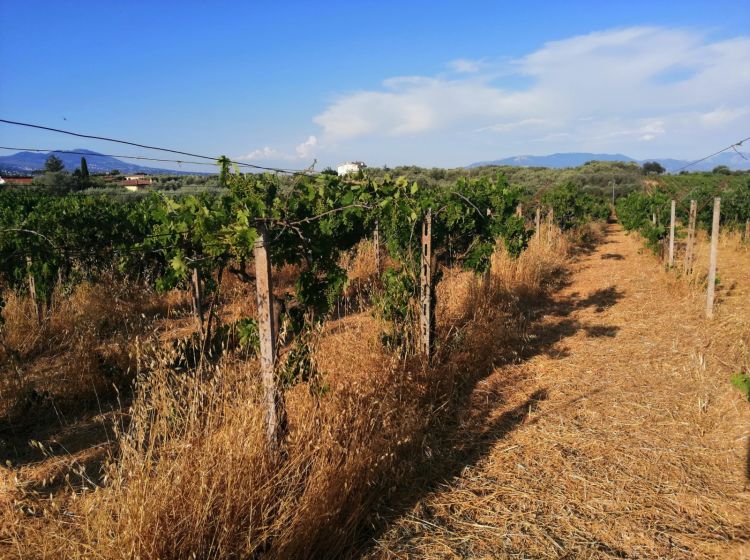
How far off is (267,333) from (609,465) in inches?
102

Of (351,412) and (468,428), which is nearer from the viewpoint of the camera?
(351,412)

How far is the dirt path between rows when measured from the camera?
8.94ft

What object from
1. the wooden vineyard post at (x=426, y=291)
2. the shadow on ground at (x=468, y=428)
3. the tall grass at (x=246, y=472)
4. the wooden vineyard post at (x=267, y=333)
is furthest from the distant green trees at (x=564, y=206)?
the wooden vineyard post at (x=267, y=333)

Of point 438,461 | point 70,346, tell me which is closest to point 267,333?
point 438,461

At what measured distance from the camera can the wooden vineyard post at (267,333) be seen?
2602mm

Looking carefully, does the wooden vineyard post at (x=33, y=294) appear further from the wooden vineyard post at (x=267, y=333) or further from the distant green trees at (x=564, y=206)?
the distant green trees at (x=564, y=206)

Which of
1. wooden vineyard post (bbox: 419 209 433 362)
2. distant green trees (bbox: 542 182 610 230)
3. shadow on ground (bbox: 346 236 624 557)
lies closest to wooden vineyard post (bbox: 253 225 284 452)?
shadow on ground (bbox: 346 236 624 557)

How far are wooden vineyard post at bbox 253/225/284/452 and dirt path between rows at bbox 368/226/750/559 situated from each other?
2.85 feet

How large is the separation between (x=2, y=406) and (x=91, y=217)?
5.31 m

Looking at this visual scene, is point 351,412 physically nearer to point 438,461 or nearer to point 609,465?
point 438,461

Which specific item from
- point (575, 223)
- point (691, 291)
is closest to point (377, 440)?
point (691, 291)

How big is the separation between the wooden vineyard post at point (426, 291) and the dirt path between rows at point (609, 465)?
704mm

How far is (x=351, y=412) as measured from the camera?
3133mm

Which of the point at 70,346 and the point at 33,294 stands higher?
the point at 33,294
